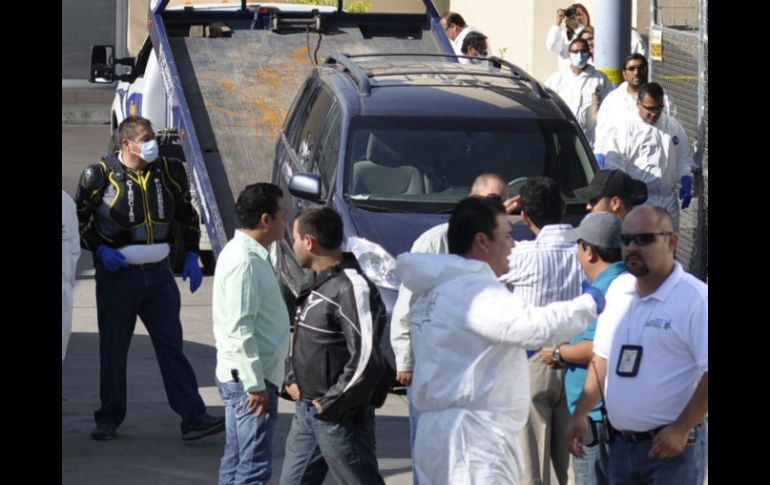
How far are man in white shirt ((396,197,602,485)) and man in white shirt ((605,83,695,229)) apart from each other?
21.0ft

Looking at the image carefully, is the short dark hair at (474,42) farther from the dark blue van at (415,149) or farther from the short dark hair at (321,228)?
the short dark hair at (321,228)

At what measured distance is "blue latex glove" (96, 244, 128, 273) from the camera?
8.93 meters

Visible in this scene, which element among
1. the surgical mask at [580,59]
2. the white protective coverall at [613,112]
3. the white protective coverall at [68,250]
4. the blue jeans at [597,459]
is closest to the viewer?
the blue jeans at [597,459]

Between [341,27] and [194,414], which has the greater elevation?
[341,27]

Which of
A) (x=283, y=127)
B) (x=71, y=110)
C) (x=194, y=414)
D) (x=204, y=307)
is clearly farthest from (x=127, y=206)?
(x=71, y=110)

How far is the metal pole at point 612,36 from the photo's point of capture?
45.2 feet

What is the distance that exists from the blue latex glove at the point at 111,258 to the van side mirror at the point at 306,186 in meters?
1.48

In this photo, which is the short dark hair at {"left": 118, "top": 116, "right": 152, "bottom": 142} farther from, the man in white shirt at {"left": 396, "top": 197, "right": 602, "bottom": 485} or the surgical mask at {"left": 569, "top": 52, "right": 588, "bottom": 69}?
the surgical mask at {"left": 569, "top": 52, "right": 588, "bottom": 69}

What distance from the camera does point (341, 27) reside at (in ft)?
46.5

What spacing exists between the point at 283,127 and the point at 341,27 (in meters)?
2.34

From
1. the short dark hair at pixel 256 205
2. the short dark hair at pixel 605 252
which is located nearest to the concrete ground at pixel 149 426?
the short dark hair at pixel 256 205

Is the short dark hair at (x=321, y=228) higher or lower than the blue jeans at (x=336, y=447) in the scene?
higher

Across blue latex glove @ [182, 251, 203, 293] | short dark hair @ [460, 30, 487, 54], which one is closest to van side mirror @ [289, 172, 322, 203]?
blue latex glove @ [182, 251, 203, 293]
